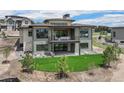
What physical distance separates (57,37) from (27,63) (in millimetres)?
1438

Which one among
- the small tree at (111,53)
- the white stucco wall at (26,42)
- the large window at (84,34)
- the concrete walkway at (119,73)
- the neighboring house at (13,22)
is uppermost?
the neighboring house at (13,22)

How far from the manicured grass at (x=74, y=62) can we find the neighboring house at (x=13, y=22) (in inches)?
51.8

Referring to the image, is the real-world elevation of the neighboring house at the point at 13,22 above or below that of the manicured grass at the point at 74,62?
above

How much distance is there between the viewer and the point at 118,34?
10.1 metres

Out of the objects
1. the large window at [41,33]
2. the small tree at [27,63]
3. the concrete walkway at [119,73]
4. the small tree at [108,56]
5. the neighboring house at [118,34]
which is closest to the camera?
the small tree at [27,63]

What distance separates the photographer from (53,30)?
10.2 meters

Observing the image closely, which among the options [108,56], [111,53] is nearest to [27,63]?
[108,56]

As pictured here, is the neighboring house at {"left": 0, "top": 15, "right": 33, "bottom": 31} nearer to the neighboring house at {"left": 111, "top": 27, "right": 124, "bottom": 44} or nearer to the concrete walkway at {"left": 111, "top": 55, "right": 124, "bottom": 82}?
the neighboring house at {"left": 111, "top": 27, "right": 124, "bottom": 44}

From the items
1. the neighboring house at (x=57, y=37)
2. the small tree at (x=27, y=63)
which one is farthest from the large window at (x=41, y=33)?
the small tree at (x=27, y=63)

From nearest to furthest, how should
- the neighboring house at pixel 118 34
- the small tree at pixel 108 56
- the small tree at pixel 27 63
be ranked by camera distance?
the small tree at pixel 27 63
the small tree at pixel 108 56
the neighboring house at pixel 118 34

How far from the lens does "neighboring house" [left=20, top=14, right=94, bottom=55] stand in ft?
32.8

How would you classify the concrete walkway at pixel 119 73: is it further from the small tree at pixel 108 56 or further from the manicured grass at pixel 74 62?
the manicured grass at pixel 74 62

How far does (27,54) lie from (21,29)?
1.00m

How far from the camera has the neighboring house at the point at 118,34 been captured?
10.1 m
